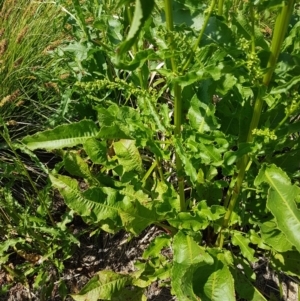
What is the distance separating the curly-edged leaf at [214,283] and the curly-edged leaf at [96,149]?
20.2 inches

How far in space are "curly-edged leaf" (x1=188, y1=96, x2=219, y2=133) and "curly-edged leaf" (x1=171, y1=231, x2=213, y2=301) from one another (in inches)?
15.0

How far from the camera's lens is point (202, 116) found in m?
1.52

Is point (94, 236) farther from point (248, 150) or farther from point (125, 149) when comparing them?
point (248, 150)

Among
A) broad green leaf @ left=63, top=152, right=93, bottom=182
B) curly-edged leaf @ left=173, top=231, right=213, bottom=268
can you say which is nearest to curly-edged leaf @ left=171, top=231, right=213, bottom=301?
curly-edged leaf @ left=173, top=231, right=213, bottom=268

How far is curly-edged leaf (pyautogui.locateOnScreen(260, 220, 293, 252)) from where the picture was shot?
1.58 meters

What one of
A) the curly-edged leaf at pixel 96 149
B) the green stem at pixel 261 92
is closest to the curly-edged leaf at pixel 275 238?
the green stem at pixel 261 92

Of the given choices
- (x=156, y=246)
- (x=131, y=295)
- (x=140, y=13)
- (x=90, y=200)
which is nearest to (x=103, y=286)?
(x=131, y=295)

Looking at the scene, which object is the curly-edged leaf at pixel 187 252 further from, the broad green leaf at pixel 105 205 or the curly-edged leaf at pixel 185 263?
the broad green leaf at pixel 105 205

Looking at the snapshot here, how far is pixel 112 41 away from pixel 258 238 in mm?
900

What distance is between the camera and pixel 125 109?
1.51m

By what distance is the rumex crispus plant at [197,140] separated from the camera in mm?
1232

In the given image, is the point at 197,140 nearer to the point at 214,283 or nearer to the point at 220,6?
the point at 220,6

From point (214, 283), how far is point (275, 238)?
266mm

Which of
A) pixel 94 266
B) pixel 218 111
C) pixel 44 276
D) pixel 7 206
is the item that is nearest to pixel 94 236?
pixel 94 266
